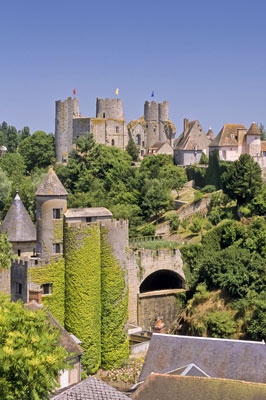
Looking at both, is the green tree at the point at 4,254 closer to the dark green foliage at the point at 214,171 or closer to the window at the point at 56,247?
the window at the point at 56,247

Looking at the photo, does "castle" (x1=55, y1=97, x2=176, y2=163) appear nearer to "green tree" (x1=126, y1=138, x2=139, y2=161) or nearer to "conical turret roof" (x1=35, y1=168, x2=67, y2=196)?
"green tree" (x1=126, y1=138, x2=139, y2=161)

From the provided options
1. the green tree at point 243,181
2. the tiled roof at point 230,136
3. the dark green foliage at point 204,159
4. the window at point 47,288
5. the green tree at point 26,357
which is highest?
the tiled roof at point 230,136

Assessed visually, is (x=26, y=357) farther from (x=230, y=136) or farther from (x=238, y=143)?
(x=230, y=136)

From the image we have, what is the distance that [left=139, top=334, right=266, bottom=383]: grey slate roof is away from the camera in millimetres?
22328

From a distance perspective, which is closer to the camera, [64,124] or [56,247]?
[56,247]

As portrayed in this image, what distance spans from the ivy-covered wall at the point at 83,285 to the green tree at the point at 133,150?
38.1m

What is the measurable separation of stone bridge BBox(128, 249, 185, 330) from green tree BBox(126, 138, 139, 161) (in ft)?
101

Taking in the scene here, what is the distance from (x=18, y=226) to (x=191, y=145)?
34.8m

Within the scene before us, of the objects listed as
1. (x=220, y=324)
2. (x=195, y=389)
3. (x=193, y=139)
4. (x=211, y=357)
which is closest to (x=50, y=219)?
(x=220, y=324)

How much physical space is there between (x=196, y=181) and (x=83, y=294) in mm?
32113

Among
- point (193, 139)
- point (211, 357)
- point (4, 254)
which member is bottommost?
point (211, 357)

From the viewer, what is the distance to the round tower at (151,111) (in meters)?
78.6

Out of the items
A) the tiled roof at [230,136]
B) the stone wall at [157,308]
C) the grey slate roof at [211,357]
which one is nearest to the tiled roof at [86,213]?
the stone wall at [157,308]

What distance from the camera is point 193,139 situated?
2763 inches
